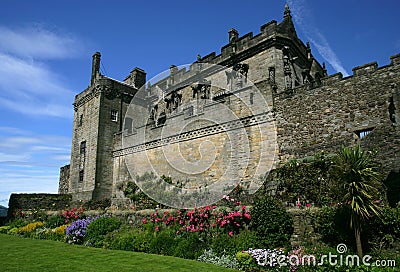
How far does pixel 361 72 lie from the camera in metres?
12.9

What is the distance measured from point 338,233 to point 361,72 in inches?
308

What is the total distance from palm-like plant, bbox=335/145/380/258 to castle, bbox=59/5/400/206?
2.63 m

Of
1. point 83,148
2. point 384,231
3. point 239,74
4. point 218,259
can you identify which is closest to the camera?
point 384,231

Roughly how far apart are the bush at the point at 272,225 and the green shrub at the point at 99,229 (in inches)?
262

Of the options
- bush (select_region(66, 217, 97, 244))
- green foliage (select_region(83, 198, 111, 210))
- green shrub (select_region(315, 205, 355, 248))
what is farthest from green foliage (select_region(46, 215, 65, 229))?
green shrub (select_region(315, 205, 355, 248))

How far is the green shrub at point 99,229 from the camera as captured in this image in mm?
12512

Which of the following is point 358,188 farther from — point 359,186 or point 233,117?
point 233,117

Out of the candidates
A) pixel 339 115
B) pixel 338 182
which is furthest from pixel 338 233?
pixel 339 115

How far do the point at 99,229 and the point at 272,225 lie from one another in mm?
7793

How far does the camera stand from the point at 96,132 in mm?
25531

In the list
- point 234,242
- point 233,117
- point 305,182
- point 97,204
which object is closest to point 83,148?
point 97,204

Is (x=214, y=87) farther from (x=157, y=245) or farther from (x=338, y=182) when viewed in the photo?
(x=338, y=182)

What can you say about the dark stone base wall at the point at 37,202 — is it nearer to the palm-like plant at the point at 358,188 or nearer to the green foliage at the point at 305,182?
the green foliage at the point at 305,182

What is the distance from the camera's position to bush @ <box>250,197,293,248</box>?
8648mm
